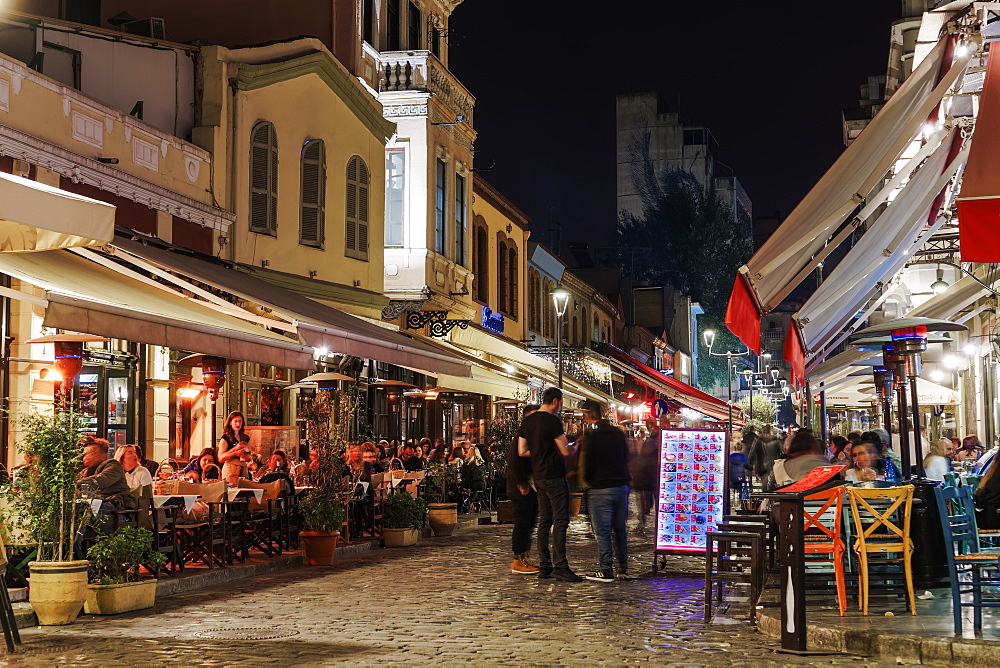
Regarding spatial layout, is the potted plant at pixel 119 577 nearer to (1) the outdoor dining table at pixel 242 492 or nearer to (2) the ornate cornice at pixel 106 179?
(1) the outdoor dining table at pixel 242 492

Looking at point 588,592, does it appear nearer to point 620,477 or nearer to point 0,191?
point 620,477

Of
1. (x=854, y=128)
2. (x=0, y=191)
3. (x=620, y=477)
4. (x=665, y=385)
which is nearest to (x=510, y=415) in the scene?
(x=620, y=477)

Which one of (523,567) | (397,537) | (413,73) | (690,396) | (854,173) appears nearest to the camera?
(854,173)

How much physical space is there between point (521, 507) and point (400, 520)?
3.82m

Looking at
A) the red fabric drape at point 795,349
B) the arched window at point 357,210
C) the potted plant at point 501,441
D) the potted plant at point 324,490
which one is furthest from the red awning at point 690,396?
the potted plant at point 324,490

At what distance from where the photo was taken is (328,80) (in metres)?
23.2

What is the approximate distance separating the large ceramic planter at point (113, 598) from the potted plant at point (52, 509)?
19 centimetres

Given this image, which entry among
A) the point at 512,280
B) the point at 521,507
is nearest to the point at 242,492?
the point at 521,507

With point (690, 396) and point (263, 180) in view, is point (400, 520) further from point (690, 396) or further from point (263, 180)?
point (690, 396)

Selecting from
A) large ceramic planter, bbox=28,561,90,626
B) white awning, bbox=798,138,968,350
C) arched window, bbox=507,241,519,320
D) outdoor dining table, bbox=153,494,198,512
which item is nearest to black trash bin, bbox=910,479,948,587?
white awning, bbox=798,138,968,350

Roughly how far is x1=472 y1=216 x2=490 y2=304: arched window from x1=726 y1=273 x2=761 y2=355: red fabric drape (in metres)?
22.6

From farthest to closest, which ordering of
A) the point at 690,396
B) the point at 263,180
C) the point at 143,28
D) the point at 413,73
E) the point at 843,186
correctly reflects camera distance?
Result: the point at 690,396 → the point at 413,73 → the point at 143,28 → the point at 263,180 → the point at 843,186

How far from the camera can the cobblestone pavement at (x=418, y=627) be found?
8.35m

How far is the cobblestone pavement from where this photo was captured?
8.35 m
